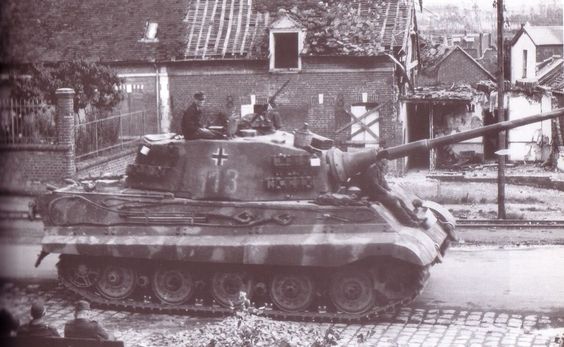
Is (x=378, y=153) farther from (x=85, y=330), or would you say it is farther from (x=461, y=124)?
(x=461, y=124)

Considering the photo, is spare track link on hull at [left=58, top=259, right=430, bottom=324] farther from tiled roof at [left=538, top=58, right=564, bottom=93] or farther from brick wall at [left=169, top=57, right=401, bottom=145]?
tiled roof at [left=538, top=58, right=564, bottom=93]

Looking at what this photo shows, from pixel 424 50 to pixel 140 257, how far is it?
2852 centimetres

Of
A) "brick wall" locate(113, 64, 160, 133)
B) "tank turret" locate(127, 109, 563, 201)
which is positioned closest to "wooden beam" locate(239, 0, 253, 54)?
"brick wall" locate(113, 64, 160, 133)

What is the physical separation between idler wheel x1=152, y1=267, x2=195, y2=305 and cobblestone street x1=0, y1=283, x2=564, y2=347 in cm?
31

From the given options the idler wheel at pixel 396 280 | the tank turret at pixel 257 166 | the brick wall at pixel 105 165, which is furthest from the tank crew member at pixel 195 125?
the brick wall at pixel 105 165

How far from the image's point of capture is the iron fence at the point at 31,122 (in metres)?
23.5

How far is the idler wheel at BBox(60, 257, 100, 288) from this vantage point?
1520cm

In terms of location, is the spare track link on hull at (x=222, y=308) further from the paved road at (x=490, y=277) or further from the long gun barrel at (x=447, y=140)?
the long gun barrel at (x=447, y=140)

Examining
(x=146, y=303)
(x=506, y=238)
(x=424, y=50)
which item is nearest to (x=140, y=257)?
(x=146, y=303)

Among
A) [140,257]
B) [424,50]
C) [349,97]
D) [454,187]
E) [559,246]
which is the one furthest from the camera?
[424,50]

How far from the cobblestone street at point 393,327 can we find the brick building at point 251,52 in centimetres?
1559

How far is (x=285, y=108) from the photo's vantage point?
30250 mm

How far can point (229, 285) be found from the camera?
14.8m

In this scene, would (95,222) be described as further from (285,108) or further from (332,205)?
(285,108)
